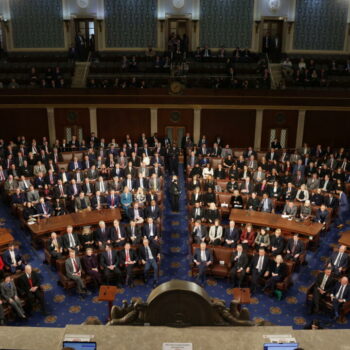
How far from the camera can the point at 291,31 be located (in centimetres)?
1989

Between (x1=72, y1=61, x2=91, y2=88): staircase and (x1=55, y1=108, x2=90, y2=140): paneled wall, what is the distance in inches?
47.3

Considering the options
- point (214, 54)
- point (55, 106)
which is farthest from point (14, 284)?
point (214, 54)

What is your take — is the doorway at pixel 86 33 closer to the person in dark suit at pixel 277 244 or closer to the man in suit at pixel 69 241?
the man in suit at pixel 69 241

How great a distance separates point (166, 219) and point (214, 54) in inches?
421

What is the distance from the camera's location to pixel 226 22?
783 inches

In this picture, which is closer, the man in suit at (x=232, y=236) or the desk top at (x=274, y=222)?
the man in suit at (x=232, y=236)

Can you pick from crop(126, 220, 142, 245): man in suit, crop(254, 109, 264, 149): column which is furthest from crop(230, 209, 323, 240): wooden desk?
crop(254, 109, 264, 149): column

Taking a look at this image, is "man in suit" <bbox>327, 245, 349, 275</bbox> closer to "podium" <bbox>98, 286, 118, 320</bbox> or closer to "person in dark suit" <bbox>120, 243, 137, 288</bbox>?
"person in dark suit" <bbox>120, 243, 137, 288</bbox>

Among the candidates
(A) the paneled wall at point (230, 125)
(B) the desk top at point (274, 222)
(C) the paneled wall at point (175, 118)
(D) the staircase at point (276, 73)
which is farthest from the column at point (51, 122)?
(B) the desk top at point (274, 222)

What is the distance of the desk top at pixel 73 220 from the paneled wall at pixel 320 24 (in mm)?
13583

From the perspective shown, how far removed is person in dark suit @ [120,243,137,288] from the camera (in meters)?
8.87

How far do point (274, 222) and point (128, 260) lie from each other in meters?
3.62

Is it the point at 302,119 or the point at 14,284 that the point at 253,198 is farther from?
the point at 302,119

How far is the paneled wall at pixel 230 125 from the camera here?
1792 cm
